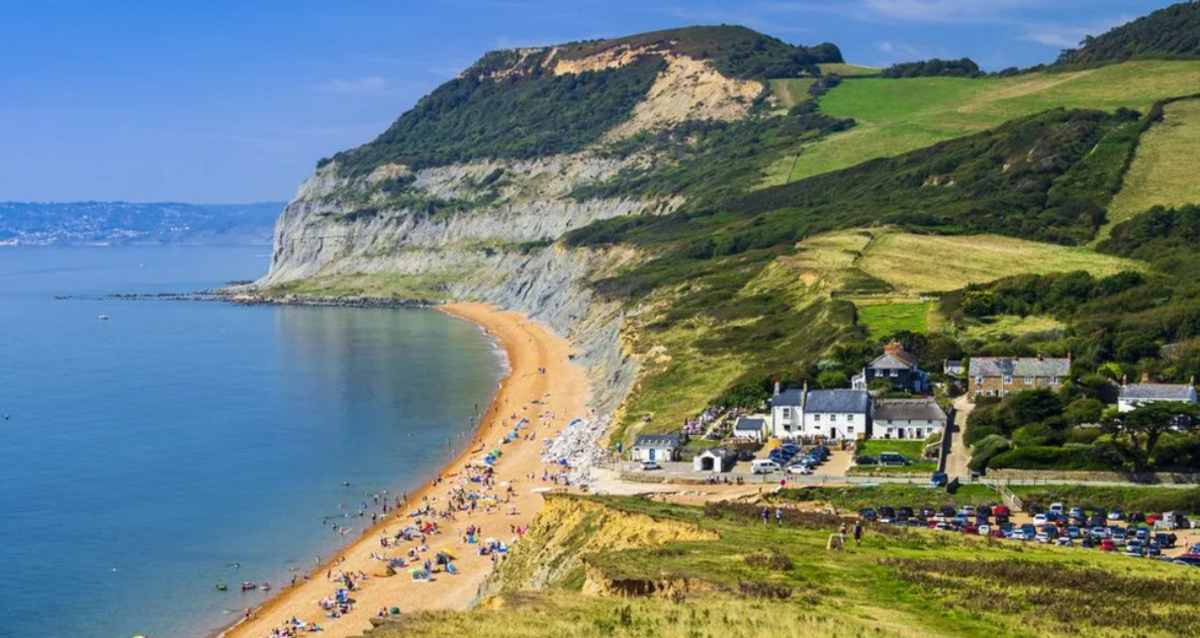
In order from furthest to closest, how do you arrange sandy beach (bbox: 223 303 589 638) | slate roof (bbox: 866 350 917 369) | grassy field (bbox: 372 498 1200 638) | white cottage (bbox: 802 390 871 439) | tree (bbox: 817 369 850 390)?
slate roof (bbox: 866 350 917 369) < tree (bbox: 817 369 850 390) < white cottage (bbox: 802 390 871 439) < sandy beach (bbox: 223 303 589 638) < grassy field (bbox: 372 498 1200 638)

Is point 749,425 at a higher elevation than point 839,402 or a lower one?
lower

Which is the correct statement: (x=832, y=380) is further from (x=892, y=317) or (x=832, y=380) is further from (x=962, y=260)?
(x=962, y=260)

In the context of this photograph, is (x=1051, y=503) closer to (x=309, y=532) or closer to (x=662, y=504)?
(x=662, y=504)

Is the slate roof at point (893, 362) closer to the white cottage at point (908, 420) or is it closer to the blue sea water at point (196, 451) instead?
the white cottage at point (908, 420)

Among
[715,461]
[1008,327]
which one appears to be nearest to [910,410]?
[715,461]

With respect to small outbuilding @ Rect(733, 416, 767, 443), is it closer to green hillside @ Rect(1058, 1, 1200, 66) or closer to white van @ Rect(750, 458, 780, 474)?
white van @ Rect(750, 458, 780, 474)

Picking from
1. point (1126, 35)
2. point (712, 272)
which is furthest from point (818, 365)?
point (1126, 35)

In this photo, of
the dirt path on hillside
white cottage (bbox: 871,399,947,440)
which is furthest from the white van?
the dirt path on hillside
